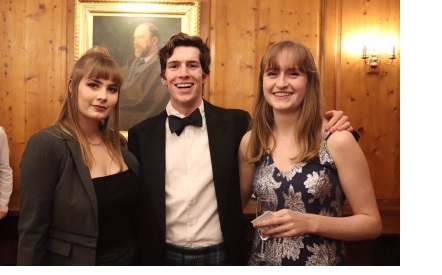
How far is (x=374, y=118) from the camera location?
4.43 meters

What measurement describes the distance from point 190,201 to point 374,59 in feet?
9.95

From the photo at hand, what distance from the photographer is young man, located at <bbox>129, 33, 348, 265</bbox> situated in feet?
6.94

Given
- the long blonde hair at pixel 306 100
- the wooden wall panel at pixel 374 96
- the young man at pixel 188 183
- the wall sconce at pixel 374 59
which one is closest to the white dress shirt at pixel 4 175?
the young man at pixel 188 183

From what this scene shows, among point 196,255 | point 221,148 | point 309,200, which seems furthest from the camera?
point 221,148

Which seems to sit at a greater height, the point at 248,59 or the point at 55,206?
the point at 248,59

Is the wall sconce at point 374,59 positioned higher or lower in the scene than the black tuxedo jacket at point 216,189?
higher

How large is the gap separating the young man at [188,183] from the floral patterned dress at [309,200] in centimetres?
41

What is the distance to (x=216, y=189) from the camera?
2.13 m

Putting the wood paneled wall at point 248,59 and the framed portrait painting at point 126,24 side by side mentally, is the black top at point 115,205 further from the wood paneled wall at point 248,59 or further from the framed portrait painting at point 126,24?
the wood paneled wall at point 248,59

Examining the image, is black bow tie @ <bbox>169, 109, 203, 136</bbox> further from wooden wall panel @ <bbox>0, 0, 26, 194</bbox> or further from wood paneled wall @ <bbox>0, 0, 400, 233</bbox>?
wooden wall panel @ <bbox>0, 0, 26, 194</bbox>

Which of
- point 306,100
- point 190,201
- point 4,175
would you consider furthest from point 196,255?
point 4,175

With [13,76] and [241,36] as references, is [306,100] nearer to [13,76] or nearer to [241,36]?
[241,36]

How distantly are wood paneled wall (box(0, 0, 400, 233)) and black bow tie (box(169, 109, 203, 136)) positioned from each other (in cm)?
217

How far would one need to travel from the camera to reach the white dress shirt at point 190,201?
2135mm
